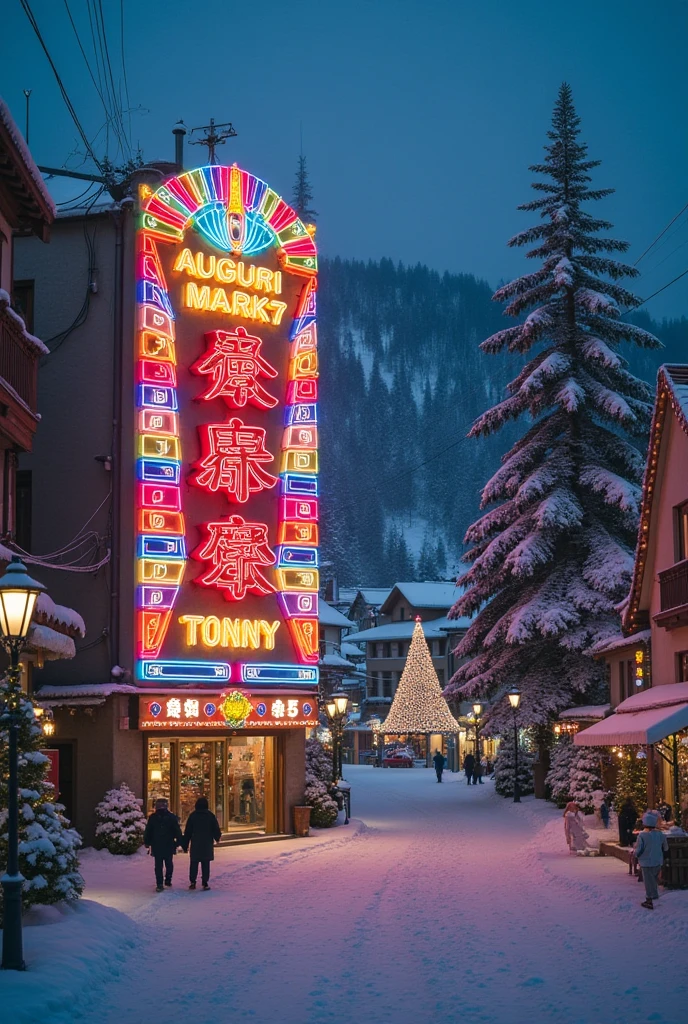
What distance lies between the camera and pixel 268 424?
3180cm

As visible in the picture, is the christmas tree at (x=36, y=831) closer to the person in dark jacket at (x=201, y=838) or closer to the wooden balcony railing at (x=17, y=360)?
the person in dark jacket at (x=201, y=838)

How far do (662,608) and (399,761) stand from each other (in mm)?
54233

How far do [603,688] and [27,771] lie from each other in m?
27.7

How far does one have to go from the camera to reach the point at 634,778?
90.9 feet

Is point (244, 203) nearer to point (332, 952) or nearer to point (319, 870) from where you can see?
point (319, 870)

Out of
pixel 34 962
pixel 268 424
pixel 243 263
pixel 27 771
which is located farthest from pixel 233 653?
pixel 34 962

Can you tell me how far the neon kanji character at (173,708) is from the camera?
2873 cm

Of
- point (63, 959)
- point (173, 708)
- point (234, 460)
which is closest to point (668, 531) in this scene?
point (234, 460)

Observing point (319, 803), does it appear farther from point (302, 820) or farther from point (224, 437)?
point (224, 437)

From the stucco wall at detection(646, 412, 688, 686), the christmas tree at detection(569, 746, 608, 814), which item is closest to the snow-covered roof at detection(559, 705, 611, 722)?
the christmas tree at detection(569, 746, 608, 814)

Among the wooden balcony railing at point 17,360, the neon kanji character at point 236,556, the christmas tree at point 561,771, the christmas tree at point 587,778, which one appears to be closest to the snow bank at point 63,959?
the wooden balcony railing at point 17,360

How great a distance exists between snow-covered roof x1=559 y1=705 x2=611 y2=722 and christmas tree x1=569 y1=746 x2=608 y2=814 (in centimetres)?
161

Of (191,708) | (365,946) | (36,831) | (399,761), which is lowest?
(399,761)

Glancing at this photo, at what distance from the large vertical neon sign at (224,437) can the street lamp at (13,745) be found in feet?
49.6
